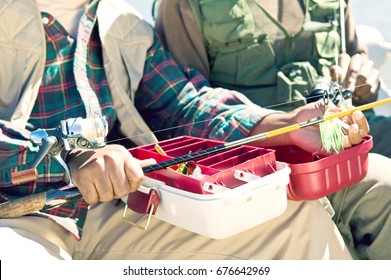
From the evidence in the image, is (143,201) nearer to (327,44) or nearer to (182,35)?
(182,35)

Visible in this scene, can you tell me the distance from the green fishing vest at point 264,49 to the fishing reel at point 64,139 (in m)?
0.81

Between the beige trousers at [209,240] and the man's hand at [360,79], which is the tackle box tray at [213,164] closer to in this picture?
the beige trousers at [209,240]

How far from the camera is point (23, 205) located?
145 centimetres

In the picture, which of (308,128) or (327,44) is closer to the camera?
(308,128)

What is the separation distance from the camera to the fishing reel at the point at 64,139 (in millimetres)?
1377

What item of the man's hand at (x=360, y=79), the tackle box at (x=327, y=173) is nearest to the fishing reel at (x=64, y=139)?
the tackle box at (x=327, y=173)

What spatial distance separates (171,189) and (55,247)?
304 millimetres

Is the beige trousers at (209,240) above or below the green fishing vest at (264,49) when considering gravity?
below

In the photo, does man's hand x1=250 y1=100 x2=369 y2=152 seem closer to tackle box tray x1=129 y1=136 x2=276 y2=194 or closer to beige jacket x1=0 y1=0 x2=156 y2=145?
tackle box tray x1=129 y1=136 x2=276 y2=194

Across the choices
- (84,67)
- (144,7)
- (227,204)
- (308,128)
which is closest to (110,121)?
(84,67)

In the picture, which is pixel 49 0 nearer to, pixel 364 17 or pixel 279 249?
pixel 279 249

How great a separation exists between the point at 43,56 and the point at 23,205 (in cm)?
45

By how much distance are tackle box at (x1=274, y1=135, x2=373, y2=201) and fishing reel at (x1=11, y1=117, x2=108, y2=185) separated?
399 mm

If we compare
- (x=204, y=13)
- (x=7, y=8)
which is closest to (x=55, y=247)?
(x=7, y=8)
